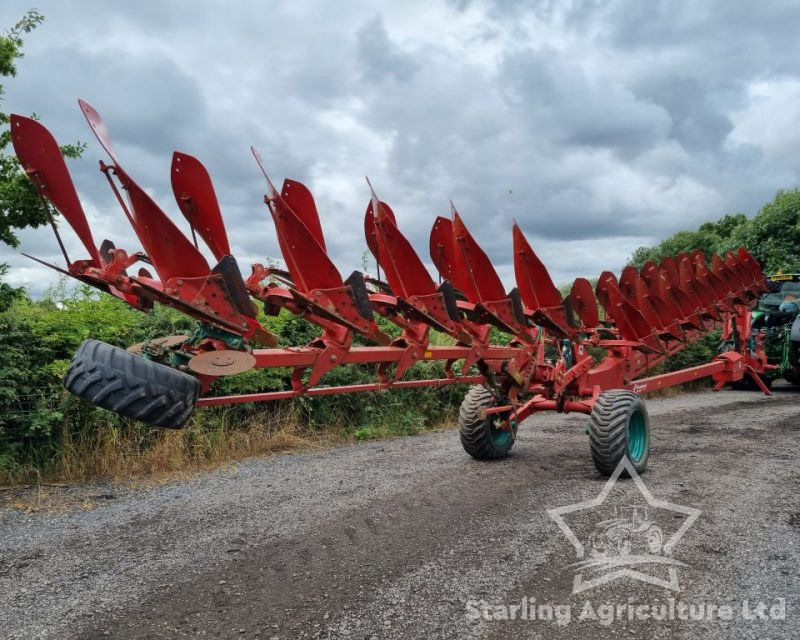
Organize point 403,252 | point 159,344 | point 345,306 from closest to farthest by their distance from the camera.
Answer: point 159,344
point 345,306
point 403,252

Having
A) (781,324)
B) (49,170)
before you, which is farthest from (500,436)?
(781,324)

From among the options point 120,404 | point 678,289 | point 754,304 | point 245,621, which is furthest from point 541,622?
point 754,304

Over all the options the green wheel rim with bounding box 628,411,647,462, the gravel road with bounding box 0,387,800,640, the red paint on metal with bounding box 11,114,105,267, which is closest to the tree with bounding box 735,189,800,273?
the gravel road with bounding box 0,387,800,640

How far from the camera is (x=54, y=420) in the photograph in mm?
6230

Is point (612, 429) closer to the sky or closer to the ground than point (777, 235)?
closer to the ground

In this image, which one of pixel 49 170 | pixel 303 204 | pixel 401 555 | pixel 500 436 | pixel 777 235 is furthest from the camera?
pixel 777 235

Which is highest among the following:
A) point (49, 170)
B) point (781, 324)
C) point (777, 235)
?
point (777, 235)

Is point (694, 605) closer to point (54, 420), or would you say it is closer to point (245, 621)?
point (245, 621)

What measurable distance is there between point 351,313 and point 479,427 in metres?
2.92

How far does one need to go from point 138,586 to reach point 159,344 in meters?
1.38

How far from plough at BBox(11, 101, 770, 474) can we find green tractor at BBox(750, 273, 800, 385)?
18.9 feet

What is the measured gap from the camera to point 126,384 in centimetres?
303

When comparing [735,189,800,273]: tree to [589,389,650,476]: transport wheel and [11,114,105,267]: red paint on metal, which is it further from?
[11,114,105,267]: red paint on metal

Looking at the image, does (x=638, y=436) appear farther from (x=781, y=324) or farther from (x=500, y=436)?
(x=781, y=324)
